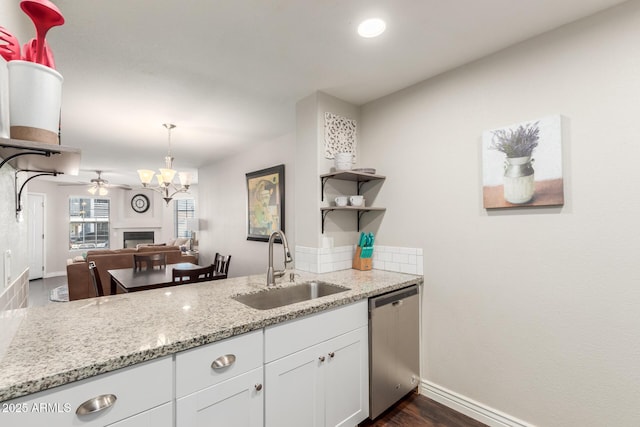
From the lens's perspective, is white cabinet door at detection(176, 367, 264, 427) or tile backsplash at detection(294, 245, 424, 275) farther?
tile backsplash at detection(294, 245, 424, 275)

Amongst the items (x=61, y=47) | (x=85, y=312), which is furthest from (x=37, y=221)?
(x=85, y=312)

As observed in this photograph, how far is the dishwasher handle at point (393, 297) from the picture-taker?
1.88 meters

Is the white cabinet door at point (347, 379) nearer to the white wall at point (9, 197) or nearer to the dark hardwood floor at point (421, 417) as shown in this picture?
the dark hardwood floor at point (421, 417)

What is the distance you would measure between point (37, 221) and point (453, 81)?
9.45 metres

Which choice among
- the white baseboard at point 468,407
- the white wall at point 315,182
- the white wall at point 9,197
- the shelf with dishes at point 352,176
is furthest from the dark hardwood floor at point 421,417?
the white wall at point 9,197

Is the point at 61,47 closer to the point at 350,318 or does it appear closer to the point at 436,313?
the point at 350,318

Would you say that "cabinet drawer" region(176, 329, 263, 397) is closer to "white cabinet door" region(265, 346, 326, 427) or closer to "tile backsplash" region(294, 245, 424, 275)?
"white cabinet door" region(265, 346, 326, 427)

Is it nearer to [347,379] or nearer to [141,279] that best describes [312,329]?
[347,379]

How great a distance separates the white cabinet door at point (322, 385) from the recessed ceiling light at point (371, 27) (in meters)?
1.76

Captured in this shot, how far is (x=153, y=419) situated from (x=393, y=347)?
4.78 feet

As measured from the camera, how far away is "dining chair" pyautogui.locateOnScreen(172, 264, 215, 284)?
9.44 feet

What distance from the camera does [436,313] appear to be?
2.18 metres

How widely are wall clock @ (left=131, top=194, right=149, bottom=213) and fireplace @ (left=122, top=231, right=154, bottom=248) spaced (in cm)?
69

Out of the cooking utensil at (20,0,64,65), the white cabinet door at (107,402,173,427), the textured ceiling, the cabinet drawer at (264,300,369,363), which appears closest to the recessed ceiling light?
the textured ceiling
